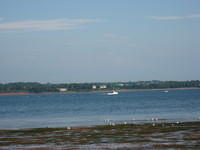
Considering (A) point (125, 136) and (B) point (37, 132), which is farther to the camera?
(B) point (37, 132)

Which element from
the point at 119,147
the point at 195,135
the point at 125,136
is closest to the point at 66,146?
the point at 119,147

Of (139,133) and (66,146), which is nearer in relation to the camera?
(66,146)

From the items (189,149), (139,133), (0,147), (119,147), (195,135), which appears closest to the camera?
(189,149)

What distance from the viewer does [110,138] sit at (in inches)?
1818

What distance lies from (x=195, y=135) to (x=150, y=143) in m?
6.09

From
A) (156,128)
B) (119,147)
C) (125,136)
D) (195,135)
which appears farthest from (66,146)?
(156,128)

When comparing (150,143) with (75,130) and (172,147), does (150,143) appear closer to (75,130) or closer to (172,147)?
(172,147)

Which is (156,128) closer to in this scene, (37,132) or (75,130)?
(75,130)

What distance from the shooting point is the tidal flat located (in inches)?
1607

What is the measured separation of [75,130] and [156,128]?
318 inches

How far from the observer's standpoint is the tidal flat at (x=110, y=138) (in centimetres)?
4082

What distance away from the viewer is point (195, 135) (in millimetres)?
45938

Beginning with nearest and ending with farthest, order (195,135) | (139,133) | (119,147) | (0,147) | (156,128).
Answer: (119,147), (0,147), (195,135), (139,133), (156,128)

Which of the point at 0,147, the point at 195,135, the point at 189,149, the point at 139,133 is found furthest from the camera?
the point at 139,133
